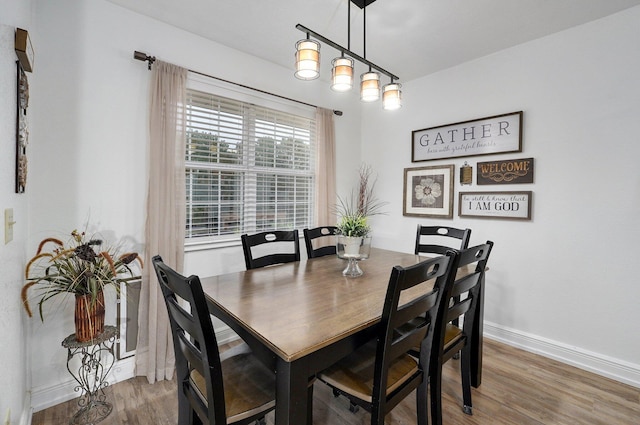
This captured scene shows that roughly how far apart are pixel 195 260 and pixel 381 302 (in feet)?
5.88

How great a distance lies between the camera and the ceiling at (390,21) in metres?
2.14

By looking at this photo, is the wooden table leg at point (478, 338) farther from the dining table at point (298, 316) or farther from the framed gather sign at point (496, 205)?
the framed gather sign at point (496, 205)

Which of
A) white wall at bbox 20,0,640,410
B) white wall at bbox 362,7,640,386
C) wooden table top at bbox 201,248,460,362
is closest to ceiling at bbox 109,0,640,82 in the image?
white wall at bbox 20,0,640,410

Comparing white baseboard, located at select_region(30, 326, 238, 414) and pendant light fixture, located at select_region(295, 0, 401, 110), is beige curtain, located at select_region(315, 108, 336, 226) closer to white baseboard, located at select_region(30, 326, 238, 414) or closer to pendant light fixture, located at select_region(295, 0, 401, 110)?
pendant light fixture, located at select_region(295, 0, 401, 110)

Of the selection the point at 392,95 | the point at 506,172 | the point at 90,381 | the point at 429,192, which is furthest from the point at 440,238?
the point at 90,381

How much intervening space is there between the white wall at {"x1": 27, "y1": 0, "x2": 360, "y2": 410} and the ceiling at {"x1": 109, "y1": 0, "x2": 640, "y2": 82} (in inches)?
8.6

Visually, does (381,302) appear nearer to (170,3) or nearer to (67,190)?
(67,190)

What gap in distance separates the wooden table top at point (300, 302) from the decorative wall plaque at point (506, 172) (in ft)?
5.11

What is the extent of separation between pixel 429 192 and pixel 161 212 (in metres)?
2.69

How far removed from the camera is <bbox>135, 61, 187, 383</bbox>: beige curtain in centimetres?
219

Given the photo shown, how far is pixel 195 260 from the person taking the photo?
256 centimetres

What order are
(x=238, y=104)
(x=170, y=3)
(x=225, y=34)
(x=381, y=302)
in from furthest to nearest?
(x=238, y=104)
(x=225, y=34)
(x=170, y=3)
(x=381, y=302)

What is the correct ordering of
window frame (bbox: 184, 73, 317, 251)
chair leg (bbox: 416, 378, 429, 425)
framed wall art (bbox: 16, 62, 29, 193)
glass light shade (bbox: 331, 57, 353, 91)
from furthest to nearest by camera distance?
window frame (bbox: 184, 73, 317, 251) < glass light shade (bbox: 331, 57, 353, 91) < chair leg (bbox: 416, 378, 429, 425) < framed wall art (bbox: 16, 62, 29, 193)

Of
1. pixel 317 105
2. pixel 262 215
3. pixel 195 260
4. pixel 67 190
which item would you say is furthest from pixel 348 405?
pixel 317 105
